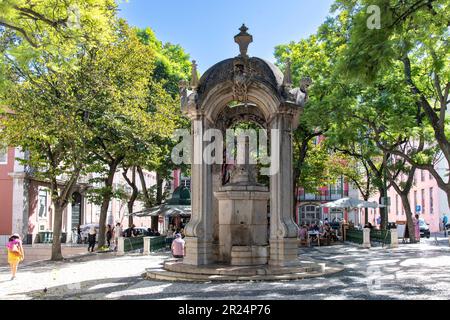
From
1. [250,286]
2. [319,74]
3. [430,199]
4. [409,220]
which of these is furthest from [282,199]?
[430,199]

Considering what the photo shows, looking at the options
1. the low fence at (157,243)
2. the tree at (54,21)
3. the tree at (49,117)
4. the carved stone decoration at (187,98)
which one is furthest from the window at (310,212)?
the tree at (54,21)

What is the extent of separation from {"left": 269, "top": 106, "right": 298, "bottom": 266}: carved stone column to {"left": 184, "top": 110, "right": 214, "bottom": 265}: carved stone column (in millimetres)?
1783

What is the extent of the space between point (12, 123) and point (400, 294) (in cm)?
1629

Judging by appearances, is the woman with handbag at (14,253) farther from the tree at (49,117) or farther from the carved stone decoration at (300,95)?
the carved stone decoration at (300,95)

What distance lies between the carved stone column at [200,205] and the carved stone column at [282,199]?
178 cm

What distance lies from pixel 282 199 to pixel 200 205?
2323 mm

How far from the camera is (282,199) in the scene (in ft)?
47.5

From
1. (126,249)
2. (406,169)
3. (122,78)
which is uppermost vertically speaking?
(122,78)

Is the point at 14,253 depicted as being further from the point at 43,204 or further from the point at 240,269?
the point at 43,204

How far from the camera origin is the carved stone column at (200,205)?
14.5 metres

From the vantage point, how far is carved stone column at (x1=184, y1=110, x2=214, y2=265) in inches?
569
